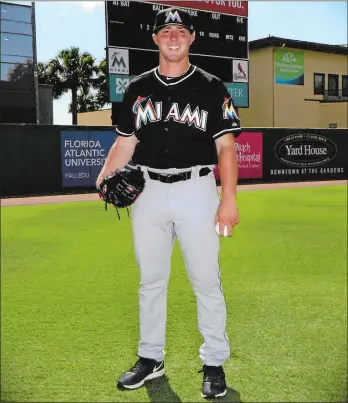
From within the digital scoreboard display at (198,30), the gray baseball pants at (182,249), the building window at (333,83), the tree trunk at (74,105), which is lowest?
the gray baseball pants at (182,249)

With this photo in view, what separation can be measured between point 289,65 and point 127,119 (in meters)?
2.19

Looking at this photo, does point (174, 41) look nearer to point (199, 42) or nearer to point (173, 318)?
point (173, 318)

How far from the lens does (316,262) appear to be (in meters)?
6.98

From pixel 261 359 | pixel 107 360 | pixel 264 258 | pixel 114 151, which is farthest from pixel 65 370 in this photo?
pixel 264 258

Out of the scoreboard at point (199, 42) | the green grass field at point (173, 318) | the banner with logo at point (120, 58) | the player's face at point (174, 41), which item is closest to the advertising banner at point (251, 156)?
the scoreboard at point (199, 42)

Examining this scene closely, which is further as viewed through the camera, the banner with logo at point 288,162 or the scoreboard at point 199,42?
the banner with logo at point 288,162

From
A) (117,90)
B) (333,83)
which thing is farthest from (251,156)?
(117,90)

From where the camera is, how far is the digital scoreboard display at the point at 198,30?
12.6 metres

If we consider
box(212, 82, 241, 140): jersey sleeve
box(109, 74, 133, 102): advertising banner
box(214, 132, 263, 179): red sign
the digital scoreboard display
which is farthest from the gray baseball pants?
box(214, 132, 263, 179): red sign

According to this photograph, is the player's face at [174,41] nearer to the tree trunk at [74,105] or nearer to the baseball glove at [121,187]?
the baseball glove at [121,187]

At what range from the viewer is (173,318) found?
4453 mm

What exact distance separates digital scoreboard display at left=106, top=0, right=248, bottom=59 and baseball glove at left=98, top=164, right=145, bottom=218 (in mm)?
10160

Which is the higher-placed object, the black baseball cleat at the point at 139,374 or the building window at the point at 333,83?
the building window at the point at 333,83

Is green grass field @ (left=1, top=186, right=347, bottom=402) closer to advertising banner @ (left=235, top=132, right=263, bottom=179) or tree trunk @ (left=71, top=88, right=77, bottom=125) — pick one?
tree trunk @ (left=71, top=88, right=77, bottom=125)
